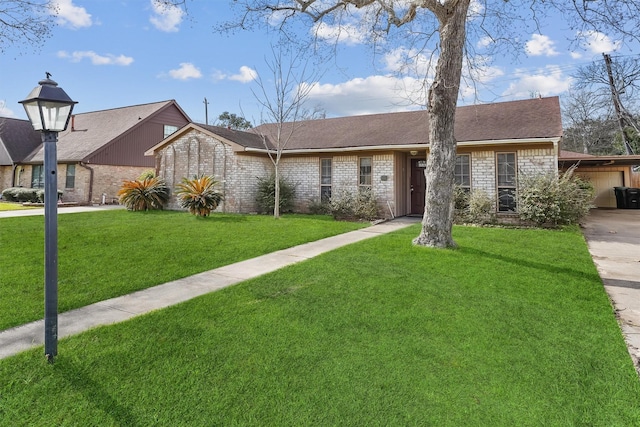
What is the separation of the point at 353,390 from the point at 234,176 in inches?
486

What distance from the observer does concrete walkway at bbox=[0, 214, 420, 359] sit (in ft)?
10.6

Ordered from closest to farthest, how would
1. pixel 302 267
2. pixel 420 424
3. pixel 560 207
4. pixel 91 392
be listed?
1. pixel 420 424
2. pixel 91 392
3. pixel 302 267
4. pixel 560 207

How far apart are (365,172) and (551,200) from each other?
611cm

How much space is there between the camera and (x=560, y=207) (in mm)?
10055

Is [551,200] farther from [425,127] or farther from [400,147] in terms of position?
[425,127]

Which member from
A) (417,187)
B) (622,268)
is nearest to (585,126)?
(417,187)

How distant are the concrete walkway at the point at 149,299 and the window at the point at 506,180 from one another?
24.1 feet

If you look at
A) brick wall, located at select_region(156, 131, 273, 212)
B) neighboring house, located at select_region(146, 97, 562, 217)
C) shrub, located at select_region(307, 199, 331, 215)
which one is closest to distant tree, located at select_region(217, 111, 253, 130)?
neighboring house, located at select_region(146, 97, 562, 217)

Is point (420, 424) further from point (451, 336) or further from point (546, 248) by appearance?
point (546, 248)

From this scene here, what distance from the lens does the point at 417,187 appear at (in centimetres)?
1398

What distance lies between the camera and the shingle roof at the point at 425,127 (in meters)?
11.2

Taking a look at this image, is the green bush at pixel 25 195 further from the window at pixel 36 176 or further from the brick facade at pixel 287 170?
the brick facade at pixel 287 170

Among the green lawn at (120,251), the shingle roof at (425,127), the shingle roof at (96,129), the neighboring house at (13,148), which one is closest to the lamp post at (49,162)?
the green lawn at (120,251)

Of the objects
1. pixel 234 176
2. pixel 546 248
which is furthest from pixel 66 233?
pixel 546 248
